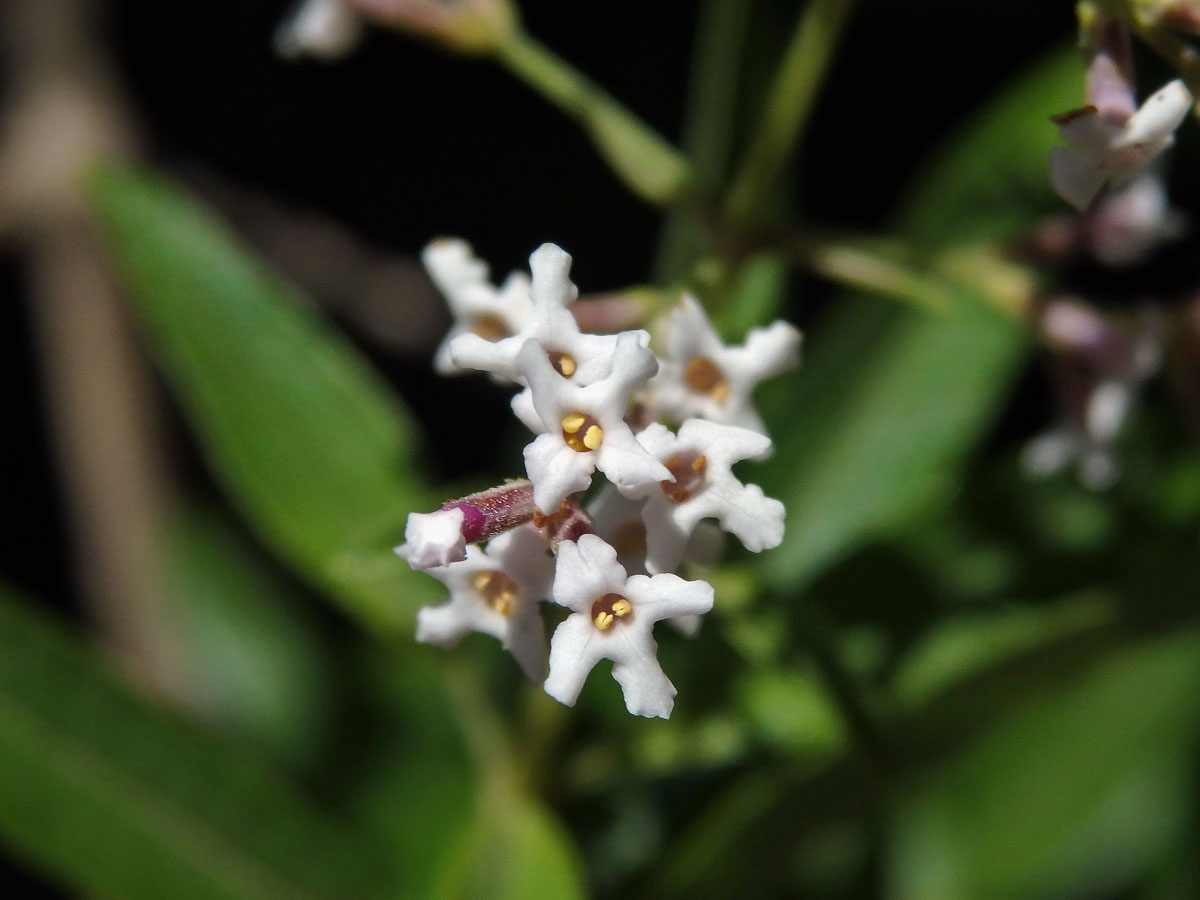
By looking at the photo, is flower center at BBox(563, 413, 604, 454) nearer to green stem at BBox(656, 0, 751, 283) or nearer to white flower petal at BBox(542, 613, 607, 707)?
white flower petal at BBox(542, 613, 607, 707)

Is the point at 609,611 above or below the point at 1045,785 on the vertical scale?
below

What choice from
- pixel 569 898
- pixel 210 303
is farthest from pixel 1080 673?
pixel 210 303

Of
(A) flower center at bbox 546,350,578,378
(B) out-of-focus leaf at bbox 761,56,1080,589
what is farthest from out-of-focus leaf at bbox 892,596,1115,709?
(A) flower center at bbox 546,350,578,378

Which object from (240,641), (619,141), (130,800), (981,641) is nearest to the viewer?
(619,141)

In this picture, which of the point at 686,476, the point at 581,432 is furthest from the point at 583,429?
the point at 686,476

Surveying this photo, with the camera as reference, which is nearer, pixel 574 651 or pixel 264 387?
pixel 574 651

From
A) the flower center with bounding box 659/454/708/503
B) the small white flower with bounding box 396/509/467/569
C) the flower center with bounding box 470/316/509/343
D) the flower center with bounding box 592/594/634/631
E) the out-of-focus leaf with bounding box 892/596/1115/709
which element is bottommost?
the flower center with bounding box 592/594/634/631

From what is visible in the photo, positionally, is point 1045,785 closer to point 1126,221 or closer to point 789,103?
point 1126,221
